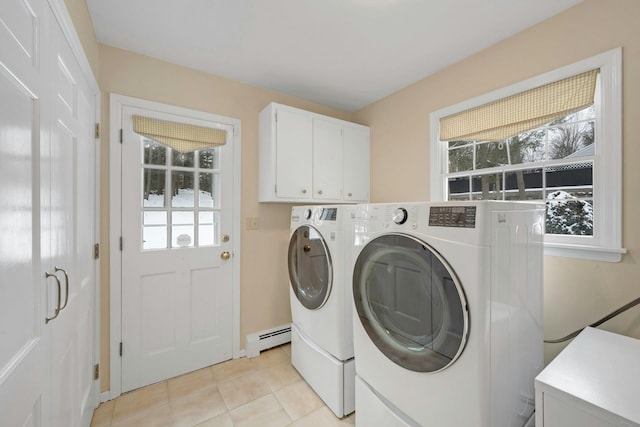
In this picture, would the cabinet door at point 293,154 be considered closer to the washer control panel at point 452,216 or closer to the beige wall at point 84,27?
the beige wall at point 84,27

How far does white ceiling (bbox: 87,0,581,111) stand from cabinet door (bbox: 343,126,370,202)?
555mm

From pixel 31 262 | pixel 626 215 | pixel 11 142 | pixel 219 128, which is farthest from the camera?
pixel 219 128

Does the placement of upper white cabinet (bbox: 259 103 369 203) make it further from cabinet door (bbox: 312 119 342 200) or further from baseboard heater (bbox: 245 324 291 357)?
baseboard heater (bbox: 245 324 291 357)

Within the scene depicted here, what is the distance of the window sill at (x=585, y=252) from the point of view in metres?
1.32

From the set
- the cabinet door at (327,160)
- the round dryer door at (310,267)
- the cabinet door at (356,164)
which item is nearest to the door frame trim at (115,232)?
the round dryer door at (310,267)

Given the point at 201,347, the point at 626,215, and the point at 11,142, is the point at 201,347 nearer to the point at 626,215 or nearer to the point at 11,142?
the point at 11,142

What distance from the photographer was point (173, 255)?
2.01m

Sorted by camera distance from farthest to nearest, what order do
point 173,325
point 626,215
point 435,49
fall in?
point 173,325 → point 435,49 → point 626,215

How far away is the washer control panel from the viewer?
0.96m

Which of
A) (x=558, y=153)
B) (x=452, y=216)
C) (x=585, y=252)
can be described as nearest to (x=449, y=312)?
(x=452, y=216)

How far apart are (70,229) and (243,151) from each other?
1.34m

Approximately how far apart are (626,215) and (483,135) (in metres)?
0.88

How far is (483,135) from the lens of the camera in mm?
1880

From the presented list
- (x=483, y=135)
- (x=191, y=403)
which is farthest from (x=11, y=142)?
(x=483, y=135)
